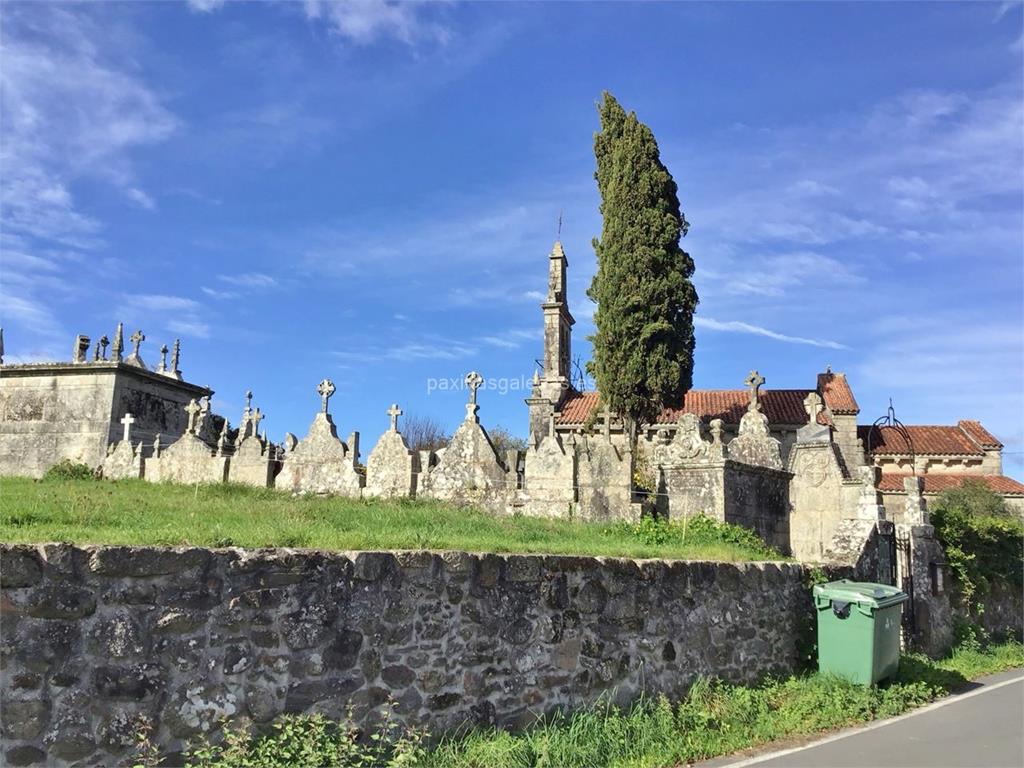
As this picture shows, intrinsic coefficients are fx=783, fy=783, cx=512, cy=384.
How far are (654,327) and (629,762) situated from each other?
2217 centimetres

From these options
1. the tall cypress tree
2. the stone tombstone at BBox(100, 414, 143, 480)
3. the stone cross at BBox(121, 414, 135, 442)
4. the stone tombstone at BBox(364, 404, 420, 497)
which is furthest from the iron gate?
the stone cross at BBox(121, 414, 135, 442)

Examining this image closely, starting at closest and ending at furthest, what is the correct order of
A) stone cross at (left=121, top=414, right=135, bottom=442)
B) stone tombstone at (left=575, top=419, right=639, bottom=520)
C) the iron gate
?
1. the iron gate
2. stone tombstone at (left=575, top=419, right=639, bottom=520)
3. stone cross at (left=121, top=414, right=135, bottom=442)

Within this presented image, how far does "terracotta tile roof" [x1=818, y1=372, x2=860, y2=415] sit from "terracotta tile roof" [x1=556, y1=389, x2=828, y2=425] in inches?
51.7

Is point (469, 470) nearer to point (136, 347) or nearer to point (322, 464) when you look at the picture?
point (322, 464)

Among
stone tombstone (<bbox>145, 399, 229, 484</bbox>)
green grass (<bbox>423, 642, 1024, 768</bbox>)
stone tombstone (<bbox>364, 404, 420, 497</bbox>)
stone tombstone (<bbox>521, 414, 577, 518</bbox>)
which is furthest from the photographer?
stone tombstone (<bbox>145, 399, 229, 484</bbox>)

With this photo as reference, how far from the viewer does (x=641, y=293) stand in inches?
1115

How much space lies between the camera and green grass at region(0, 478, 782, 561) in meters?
5.82

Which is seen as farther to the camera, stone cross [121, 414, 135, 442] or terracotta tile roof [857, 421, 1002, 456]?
terracotta tile roof [857, 421, 1002, 456]

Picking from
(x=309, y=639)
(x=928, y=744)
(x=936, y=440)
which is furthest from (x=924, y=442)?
(x=309, y=639)

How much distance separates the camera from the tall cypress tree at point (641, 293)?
92.3 feet

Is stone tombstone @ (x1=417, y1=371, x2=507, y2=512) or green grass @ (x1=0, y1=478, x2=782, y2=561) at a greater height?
stone tombstone @ (x1=417, y1=371, x2=507, y2=512)

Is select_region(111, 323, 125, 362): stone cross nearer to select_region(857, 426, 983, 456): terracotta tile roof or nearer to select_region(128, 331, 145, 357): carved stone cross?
select_region(128, 331, 145, 357): carved stone cross

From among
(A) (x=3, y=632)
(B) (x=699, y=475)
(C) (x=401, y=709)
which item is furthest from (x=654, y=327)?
(A) (x=3, y=632)

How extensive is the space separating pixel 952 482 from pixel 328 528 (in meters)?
38.1
